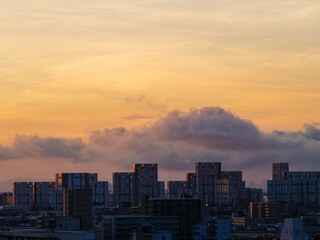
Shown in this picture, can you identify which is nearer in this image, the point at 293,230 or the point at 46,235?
the point at 46,235

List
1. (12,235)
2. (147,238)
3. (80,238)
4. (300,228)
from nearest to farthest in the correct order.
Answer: (80,238) < (12,235) < (300,228) < (147,238)

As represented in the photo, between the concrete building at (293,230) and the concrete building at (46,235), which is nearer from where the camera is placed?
the concrete building at (46,235)

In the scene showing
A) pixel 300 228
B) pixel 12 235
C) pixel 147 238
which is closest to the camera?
pixel 12 235

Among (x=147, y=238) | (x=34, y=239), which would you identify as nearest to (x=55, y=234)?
(x=34, y=239)

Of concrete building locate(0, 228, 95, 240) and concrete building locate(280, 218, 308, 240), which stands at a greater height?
concrete building locate(0, 228, 95, 240)

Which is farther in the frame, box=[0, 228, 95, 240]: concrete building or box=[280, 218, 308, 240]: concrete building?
box=[280, 218, 308, 240]: concrete building

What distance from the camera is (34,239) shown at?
101 meters

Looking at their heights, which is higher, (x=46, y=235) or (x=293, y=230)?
(x=46, y=235)

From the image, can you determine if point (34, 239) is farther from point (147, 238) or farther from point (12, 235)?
point (147, 238)

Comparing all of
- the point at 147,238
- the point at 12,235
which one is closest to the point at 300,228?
the point at 147,238

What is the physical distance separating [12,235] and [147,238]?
3588 inches

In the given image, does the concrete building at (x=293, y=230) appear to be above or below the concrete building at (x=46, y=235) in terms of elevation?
below

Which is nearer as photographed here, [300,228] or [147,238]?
[300,228]

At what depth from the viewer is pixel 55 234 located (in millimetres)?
100188
